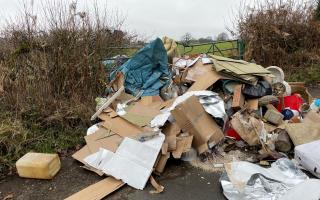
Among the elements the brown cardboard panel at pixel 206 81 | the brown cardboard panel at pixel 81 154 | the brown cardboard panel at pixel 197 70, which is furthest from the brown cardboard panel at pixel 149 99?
the brown cardboard panel at pixel 81 154

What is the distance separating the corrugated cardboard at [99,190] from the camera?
12.4 feet

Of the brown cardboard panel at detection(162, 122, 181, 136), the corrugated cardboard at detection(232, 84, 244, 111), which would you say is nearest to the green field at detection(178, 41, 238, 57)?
the corrugated cardboard at detection(232, 84, 244, 111)

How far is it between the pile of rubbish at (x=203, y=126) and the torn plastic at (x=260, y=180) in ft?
0.04

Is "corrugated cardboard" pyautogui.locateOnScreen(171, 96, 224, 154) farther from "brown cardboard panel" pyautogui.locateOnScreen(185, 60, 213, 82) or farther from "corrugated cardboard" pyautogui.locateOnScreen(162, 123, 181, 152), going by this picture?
"brown cardboard panel" pyautogui.locateOnScreen(185, 60, 213, 82)

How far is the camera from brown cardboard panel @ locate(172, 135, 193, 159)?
4367 mm

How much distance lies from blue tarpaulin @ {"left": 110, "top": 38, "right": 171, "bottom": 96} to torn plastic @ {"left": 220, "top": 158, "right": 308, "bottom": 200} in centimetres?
263

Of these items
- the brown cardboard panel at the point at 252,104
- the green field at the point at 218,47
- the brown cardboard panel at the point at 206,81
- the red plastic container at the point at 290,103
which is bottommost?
the red plastic container at the point at 290,103

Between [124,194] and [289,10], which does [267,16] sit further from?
[124,194]

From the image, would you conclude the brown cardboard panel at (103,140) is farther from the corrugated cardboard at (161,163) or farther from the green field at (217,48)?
the green field at (217,48)

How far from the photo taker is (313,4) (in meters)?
10.2

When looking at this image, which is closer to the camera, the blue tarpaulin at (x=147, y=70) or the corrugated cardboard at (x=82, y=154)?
the corrugated cardboard at (x=82, y=154)

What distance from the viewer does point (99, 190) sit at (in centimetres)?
388

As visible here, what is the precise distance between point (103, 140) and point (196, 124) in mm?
1374

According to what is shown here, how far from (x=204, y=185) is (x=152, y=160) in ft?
→ 2.34
